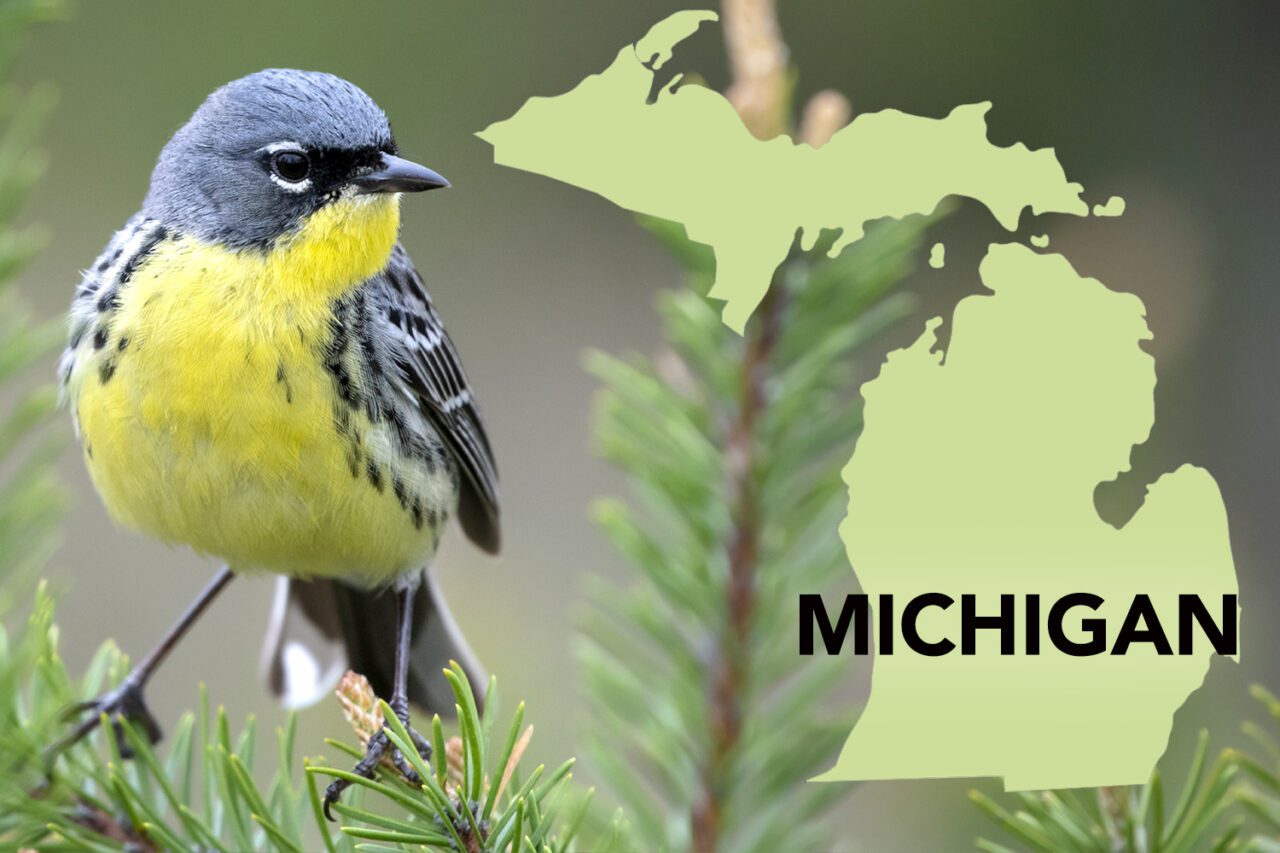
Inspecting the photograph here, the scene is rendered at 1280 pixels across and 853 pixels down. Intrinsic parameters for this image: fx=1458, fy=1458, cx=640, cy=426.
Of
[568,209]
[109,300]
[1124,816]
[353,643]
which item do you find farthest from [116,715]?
[568,209]

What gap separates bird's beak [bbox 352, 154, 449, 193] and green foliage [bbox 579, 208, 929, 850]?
0.68 meters

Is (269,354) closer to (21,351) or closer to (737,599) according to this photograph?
(21,351)

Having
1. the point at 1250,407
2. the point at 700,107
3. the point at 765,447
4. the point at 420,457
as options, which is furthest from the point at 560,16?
the point at 765,447

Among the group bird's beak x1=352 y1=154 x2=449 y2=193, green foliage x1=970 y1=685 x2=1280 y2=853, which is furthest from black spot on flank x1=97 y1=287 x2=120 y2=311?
green foliage x1=970 y1=685 x2=1280 y2=853

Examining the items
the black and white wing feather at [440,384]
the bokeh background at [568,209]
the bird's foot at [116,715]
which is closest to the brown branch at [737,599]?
the bird's foot at [116,715]

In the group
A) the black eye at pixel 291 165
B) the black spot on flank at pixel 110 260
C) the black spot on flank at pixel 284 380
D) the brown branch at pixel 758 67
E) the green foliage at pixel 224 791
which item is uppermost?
the black eye at pixel 291 165

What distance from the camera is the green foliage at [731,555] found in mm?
1868

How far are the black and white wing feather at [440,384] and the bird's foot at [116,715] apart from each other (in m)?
0.77

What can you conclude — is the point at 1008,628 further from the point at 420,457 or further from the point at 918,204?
the point at 420,457

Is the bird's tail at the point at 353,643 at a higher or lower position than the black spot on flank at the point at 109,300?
lower

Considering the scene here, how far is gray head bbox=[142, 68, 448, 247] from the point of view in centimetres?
255

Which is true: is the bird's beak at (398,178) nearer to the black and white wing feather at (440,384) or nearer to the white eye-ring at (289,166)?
the white eye-ring at (289,166)

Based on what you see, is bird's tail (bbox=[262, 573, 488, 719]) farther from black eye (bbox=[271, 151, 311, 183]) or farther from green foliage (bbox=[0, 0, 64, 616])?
green foliage (bbox=[0, 0, 64, 616])

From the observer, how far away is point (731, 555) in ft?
6.30
